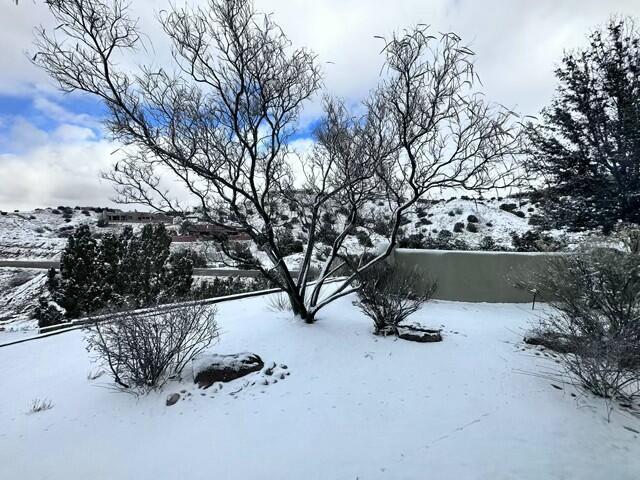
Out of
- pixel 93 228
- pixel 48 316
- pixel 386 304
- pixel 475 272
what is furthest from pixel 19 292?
pixel 475 272

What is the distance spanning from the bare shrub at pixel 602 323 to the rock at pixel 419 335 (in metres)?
1.49

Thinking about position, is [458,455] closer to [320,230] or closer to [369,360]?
[369,360]

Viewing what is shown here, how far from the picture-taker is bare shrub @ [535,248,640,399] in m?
3.42

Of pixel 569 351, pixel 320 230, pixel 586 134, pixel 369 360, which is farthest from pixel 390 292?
pixel 586 134

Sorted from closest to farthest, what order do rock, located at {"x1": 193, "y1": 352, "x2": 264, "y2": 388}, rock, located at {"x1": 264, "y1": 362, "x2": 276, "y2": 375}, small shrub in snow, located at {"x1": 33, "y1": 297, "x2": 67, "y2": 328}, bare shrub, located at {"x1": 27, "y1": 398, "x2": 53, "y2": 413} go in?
bare shrub, located at {"x1": 27, "y1": 398, "x2": 53, "y2": 413}
rock, located at {"x1": 193, "y1": 352, "x2": 264, "y2": 388}
rock, located at {"x1": 264, "y1": 362, "x2": 276, "y2": 375}
small shrub in snow, located at {"x1": 33, "y1": 297, "x2": 67, "y2": 328}

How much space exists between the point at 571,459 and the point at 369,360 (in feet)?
7.66

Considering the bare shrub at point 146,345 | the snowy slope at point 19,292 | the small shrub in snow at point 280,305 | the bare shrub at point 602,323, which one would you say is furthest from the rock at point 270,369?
the snowy slope at point 19,292

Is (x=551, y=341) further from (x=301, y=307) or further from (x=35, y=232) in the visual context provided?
(x=35, y=232)

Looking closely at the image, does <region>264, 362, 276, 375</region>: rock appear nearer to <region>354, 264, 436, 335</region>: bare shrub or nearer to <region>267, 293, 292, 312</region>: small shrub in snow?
<region>354, 264, 436, 335</region>: bare shrub

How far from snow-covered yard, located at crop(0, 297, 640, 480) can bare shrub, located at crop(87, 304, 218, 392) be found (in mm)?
224

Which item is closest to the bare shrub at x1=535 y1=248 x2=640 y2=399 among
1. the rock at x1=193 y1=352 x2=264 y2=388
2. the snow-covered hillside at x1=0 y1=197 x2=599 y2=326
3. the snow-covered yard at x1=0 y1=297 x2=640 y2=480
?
the snow-covered yard at x1=0 y1=297 x2=640 y2=480

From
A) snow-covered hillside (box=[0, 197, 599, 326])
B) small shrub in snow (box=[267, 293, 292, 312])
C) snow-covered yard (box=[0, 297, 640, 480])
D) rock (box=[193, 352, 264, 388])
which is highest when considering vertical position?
snow-covered hillside (box=[0, 197, 599, 326])

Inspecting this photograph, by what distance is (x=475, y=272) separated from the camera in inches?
357

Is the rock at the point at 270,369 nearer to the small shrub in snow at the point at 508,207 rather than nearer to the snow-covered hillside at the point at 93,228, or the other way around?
the snow-covered hillside at the point at 93,228
